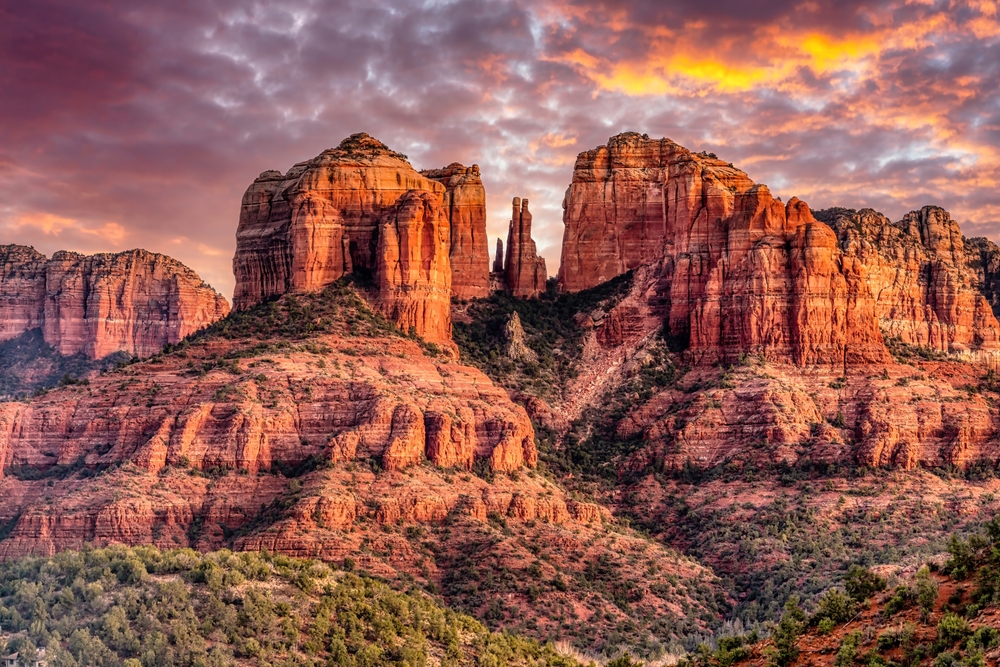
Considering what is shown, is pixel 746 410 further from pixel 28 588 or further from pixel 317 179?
pixel 28 588

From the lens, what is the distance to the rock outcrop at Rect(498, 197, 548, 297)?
529ft

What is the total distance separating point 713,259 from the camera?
146 meters

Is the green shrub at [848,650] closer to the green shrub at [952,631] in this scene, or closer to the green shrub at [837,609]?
the green shrub at [952,631]

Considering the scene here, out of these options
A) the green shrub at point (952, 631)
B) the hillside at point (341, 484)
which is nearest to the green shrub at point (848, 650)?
the green shrub at point (952, 631)

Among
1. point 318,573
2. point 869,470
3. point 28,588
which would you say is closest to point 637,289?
point 869,470

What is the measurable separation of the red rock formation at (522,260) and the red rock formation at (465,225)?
7276 millimetres

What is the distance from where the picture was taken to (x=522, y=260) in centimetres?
16212

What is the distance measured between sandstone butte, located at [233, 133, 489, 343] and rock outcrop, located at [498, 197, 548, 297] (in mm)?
18773

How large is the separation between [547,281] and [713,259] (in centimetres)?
2487

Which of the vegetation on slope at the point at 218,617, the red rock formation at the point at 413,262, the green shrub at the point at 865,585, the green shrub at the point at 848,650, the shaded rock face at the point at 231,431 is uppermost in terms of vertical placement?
the red rock formation at the point at 413,262

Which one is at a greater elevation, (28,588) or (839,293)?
(839,293)

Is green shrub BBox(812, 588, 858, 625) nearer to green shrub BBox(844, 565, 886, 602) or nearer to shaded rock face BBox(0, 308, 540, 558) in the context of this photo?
green shrub BBox(844, 565, 886, 602)

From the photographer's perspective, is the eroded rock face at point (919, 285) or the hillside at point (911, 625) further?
the eroded rock face at point (919, 285)

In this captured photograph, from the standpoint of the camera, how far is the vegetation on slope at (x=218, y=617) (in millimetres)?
71188
